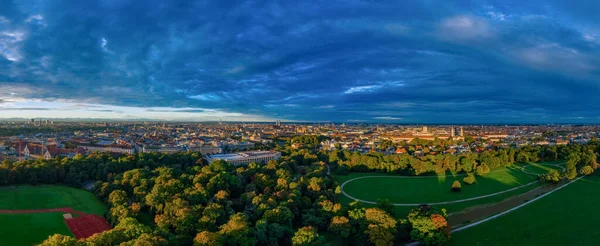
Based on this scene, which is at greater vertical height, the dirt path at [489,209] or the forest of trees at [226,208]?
the forest of trees at [226,208]

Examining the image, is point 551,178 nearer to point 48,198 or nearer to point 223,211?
point 223,211

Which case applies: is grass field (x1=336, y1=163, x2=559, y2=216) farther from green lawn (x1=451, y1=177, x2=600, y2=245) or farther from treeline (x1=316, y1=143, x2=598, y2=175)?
green lawn (x1=451, y1=177, x2=600, y2=245)

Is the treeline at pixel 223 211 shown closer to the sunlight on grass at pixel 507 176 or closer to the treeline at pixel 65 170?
the treeline at pixel 65 170

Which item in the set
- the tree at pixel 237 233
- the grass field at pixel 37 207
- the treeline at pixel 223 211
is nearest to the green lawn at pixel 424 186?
the treeline at pixel 223 211

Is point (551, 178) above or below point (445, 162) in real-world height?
below

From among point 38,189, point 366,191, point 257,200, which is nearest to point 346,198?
point 366,191

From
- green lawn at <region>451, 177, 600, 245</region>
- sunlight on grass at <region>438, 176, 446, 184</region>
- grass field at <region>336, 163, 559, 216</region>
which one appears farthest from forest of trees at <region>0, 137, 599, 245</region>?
green lawn at <region>451, 177, 600, 245</region>

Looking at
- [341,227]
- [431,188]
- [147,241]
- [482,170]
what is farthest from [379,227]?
[482,170]
